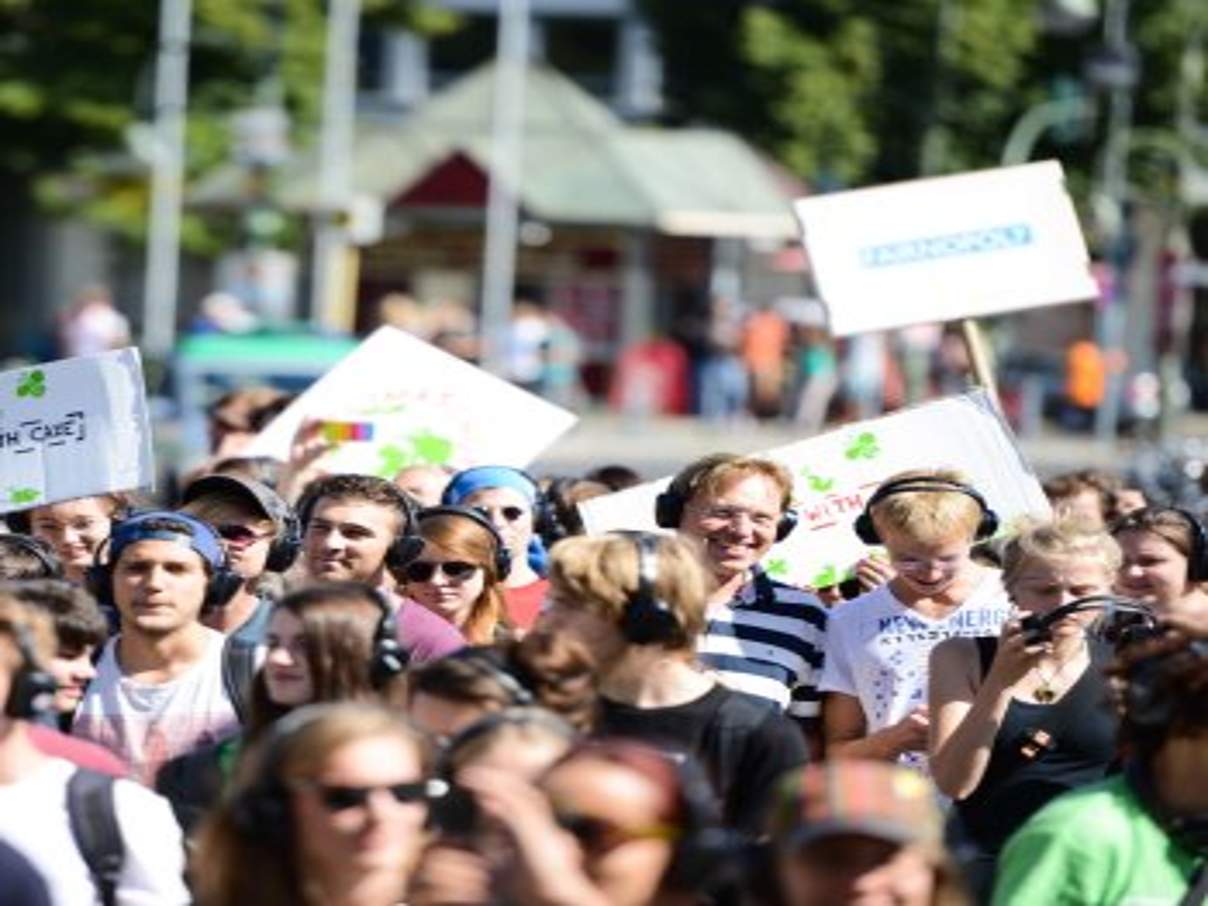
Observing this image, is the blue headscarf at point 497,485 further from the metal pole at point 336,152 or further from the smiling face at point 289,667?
the metal pole at point 336,152

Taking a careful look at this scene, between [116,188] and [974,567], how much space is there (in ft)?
143

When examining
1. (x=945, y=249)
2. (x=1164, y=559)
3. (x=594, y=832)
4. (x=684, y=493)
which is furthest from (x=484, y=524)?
(x=594, y=832)

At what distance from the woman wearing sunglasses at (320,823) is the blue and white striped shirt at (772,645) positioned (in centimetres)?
334

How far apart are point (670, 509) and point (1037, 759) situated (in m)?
1.94

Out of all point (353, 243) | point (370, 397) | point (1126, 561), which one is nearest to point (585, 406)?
point (353, 243)

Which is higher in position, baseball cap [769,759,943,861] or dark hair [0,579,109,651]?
baseball cap [769,759,943,861]

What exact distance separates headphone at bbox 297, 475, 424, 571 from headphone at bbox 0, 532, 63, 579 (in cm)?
65

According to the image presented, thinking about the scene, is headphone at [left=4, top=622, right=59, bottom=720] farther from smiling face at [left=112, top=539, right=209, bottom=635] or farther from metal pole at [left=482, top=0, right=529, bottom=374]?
metal pole at [left=482, top=0, right=529, bottom=374]

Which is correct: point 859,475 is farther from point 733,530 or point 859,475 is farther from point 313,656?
point 313,656

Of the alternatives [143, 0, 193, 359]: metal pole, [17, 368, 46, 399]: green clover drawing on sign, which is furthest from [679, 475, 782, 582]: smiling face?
[143, 0, 193, 359]: metal pole

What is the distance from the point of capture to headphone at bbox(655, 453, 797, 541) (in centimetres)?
1009

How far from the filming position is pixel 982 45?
57.1 m

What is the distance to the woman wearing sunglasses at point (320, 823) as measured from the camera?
19.7 feet

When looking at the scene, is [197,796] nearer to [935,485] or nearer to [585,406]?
[935,485]
